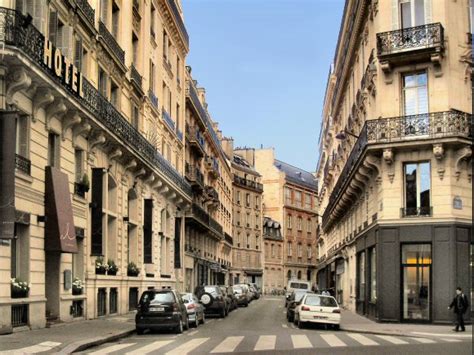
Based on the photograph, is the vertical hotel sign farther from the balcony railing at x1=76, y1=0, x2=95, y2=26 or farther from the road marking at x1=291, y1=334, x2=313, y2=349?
the road marking at x1=291, y1=334, x2=313, y2=349

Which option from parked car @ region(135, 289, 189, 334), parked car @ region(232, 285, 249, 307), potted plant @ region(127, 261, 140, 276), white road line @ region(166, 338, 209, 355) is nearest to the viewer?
white road line @ region(166, 338, 209, 355)

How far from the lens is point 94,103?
27.5 m

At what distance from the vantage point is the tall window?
29.6 metres

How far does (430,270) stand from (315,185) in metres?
89.0

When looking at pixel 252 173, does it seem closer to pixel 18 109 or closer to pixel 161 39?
pixel 161 39

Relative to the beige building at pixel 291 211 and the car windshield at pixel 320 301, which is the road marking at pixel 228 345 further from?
the beige building at pixel 291 211

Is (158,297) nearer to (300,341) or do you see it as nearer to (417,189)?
(300,341)

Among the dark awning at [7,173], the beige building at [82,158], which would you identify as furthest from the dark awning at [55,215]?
the dark awning at [7,173]

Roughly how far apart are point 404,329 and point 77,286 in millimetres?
11895

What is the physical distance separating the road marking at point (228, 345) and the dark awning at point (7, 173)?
5980 millimetres

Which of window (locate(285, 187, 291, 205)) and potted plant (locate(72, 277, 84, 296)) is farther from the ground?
window (locate(285, 187, 291, 205))

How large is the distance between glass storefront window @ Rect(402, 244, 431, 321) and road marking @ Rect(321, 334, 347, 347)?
6659mm

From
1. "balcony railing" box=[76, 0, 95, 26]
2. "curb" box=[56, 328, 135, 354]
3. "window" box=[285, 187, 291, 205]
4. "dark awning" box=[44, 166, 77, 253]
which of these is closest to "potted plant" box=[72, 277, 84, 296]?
A: "dark awning" box=[44, 166, 77, 253]

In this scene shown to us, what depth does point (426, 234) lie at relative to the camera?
28.5 meters
